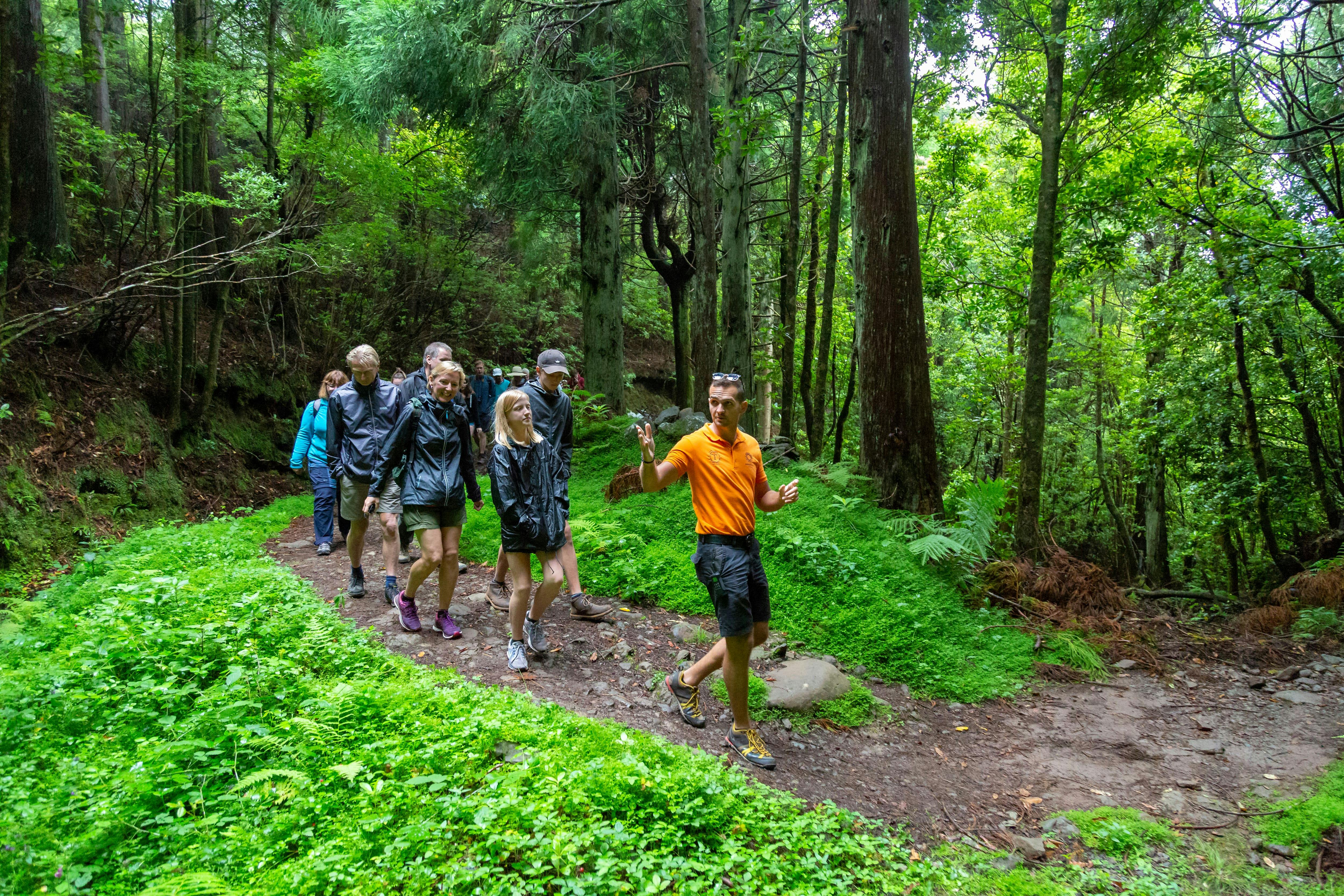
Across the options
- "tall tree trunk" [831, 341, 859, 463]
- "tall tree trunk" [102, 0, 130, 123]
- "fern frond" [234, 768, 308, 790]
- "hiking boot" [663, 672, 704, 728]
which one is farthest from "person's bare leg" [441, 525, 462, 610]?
"tall tree trunk" [102, 0, 130, 123]

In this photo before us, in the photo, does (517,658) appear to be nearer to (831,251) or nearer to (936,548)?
(936,548)

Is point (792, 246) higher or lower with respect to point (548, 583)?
higher

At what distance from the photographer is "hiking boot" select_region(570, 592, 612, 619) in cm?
649

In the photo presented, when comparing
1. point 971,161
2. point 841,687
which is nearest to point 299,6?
point 971,161

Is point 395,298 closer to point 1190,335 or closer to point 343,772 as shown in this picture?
point 343,772

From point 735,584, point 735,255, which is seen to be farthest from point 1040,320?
point 735,584

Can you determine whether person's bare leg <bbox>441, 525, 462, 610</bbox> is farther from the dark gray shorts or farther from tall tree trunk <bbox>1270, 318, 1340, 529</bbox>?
tall tree trunk <bbox>1270, 318, 1340, 529</bbox>

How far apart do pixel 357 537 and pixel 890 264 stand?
6.80m

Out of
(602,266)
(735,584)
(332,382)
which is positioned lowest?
(735,584)

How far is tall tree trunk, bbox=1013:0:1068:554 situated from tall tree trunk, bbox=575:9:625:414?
7.31 metres

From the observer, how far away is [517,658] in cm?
536

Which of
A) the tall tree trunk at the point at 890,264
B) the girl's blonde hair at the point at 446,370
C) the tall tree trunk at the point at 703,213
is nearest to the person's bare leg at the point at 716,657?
the girl's blonde hair at the point at 446,370

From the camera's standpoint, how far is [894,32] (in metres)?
8.35

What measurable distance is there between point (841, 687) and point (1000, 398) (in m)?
20.2
